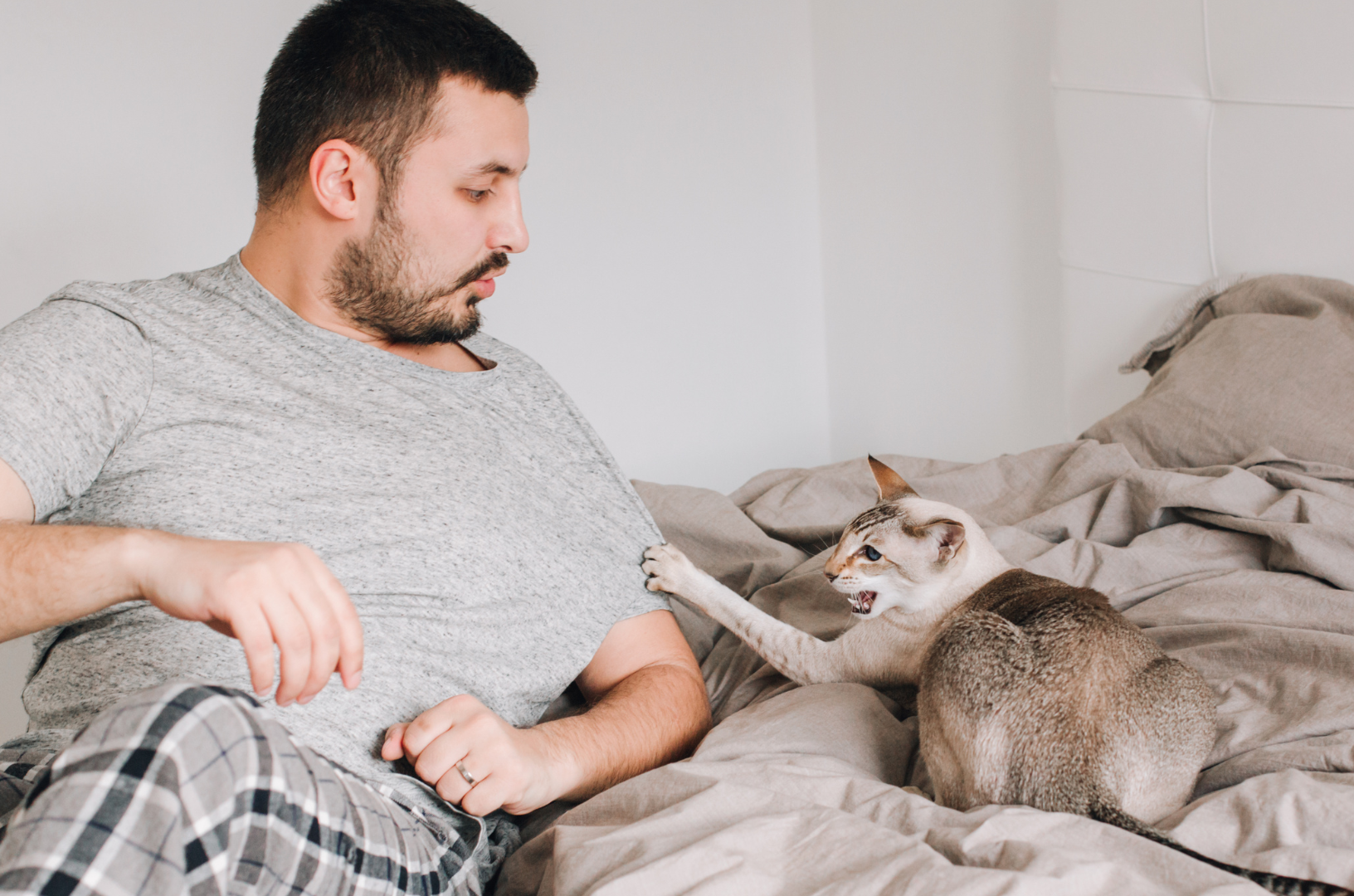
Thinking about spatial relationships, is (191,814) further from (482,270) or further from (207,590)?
(482,270)

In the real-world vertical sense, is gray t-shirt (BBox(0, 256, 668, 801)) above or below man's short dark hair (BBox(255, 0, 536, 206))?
below

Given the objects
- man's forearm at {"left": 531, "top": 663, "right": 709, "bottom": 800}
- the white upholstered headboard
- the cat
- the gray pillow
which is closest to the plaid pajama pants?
man's forearm at {"left": 531, "top": 663, "right": 709, "bottom": 800}

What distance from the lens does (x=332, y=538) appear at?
104 centimetres

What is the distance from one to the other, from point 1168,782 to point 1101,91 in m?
1.73

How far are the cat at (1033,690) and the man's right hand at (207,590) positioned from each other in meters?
0.59

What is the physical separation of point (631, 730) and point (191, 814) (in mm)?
559

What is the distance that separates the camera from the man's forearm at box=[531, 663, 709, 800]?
1071 mm

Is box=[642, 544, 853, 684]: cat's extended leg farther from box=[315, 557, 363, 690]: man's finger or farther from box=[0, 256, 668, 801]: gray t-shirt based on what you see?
box=[315, 557, 363, 690]: man's finger

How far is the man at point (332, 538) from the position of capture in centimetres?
70

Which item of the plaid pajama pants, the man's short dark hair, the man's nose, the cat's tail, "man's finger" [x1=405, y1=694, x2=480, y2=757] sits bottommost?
the cat's tail

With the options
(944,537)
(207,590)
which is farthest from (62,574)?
(944,537)

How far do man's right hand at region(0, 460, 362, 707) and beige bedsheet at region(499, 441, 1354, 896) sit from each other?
0.92ft

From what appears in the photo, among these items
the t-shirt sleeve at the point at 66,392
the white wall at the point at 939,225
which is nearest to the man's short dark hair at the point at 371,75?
the t-shirt sleeve at the point at 66,392

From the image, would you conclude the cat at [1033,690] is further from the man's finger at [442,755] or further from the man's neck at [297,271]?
the man's neck at [297,271]
